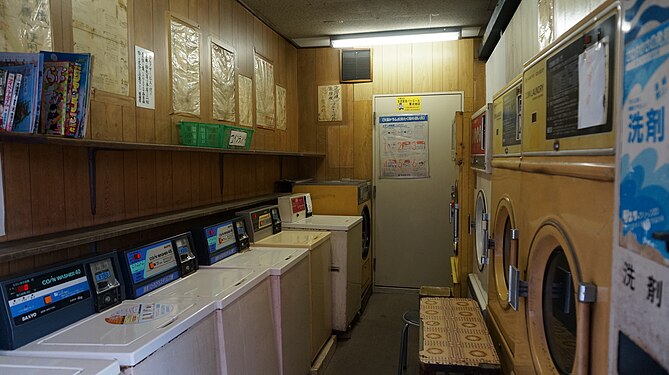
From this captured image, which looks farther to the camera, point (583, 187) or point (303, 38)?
point (303, 38)

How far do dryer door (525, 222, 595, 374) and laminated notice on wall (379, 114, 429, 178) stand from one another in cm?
341

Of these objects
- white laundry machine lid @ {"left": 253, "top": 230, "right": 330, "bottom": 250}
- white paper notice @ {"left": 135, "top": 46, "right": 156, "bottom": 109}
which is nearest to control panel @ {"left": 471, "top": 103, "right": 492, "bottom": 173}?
white laundry machine lid @ {"left": 253, "top": 230, "right": 330, "bottom": 250}

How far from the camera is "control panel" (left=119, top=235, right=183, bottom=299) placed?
194 cm

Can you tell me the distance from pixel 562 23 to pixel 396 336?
2.90 m

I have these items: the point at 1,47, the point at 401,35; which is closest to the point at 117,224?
the point at 1,47

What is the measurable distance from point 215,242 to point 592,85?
2136mm

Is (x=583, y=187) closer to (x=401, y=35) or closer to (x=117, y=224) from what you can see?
(x=117, y=224)

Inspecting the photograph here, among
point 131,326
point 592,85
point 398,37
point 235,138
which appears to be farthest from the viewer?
point 398,37

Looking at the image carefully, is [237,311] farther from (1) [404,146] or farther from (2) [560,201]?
(1) [404,146]

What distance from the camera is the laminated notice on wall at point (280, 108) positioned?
443 centimetres

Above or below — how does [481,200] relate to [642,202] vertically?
below

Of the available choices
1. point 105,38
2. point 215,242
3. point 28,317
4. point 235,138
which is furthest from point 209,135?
point 28,317

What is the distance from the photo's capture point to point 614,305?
0.80m

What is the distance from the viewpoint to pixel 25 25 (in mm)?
1723
